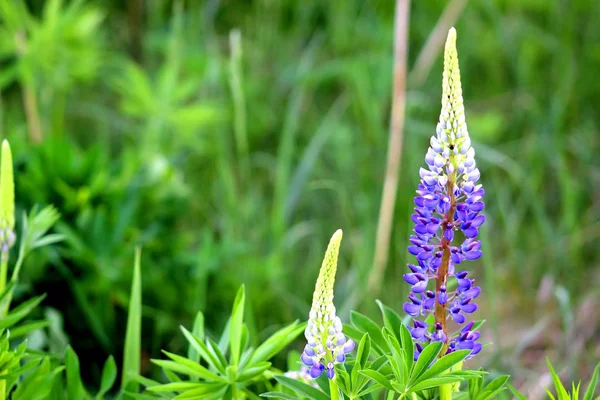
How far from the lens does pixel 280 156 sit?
3068 mm

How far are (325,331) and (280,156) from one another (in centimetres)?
208

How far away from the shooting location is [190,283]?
2334mm

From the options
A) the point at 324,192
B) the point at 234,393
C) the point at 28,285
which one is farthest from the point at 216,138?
the point at 234,393

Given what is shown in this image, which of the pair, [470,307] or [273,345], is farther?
[273,345]

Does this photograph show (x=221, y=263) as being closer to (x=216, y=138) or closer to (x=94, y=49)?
(x=216, y=138)

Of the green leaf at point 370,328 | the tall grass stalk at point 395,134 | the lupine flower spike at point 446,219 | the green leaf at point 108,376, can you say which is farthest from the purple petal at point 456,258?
the tall grass stalk at point 395,134

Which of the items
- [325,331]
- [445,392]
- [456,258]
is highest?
[456,258]

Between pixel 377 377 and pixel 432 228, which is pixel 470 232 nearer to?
pixel 432 228

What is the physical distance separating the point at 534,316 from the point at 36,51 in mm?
2189

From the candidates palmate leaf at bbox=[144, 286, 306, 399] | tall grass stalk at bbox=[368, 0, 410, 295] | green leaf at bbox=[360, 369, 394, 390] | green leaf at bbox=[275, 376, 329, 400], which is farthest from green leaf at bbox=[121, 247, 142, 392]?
tall grass stalk at bbox=[368, 0, 410, 295]

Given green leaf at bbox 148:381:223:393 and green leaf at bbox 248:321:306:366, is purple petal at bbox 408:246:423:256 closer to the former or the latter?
green leaf at bbox 248:321:306:366

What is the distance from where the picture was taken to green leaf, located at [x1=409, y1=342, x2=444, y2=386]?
3.36 feet

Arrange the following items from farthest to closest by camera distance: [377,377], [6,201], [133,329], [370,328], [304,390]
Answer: [133,329] < [6,201] < [370,328] < [304,390] < [377,377]

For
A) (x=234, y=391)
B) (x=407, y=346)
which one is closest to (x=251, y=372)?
(x=234, y=391)
